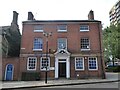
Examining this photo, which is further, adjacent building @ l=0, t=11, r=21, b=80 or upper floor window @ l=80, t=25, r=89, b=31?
upper floor window @ l=80, t=25, r=89, b=31

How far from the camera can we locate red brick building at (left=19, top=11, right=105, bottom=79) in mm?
26188

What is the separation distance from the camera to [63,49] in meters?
26.4

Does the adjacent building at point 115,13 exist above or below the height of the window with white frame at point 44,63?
above

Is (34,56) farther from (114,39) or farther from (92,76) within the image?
(114,39)

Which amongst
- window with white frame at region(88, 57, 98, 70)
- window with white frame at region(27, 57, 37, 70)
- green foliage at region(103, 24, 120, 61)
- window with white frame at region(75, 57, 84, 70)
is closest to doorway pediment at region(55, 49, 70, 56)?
window with white frame at region(75, 57, 84, 70)

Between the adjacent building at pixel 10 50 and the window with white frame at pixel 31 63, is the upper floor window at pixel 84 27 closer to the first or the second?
the window with white frame at pixel 31 63

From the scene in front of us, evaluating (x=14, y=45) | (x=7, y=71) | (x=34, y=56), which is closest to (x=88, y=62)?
(x=34, y=56)

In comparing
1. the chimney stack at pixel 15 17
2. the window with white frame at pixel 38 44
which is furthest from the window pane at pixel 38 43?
the chimney stack at pixel 15 17

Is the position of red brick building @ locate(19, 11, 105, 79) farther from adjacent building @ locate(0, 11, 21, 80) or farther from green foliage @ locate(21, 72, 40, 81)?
adjacent building @ locate(0, 11, 21, 80)

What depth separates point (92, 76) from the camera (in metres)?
25.9

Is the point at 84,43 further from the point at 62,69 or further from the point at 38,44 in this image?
the point at 38,44

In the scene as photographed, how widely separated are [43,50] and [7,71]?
6210 millimetres

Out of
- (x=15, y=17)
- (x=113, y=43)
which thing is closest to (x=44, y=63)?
(x=15, y=17)

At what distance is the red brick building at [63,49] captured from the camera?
26188mm
